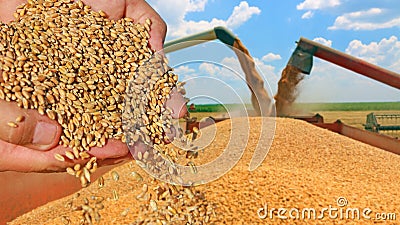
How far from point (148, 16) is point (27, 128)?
0.84m

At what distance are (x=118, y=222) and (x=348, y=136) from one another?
2.27 m

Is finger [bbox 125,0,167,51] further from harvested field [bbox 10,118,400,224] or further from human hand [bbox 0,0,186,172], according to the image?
harvested field [bbox 10,118,400,224]

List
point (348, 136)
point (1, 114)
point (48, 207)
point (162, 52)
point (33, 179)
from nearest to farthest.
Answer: point (1, 114) < point (162, 52) < point (33, 179) < point (48, 207) < point (348, 136)

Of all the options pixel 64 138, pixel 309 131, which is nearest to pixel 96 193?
pixel 64 138

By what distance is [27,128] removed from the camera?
134 centimetres

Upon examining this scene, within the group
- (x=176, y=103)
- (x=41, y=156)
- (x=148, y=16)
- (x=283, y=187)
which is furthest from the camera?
(x=283, y=187)

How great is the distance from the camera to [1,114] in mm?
1318

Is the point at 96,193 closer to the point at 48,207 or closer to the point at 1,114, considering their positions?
the point at 48,207

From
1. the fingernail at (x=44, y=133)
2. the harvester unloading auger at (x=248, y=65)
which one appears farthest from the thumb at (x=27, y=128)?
the harvester unloading auger at (x=248, y=65)

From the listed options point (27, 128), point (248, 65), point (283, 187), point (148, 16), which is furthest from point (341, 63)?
point (27, 128)

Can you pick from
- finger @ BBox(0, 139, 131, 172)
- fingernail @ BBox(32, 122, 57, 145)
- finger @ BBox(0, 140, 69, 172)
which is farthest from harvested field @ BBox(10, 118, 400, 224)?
fingernail @ BBox(32, 122, 57, 145)

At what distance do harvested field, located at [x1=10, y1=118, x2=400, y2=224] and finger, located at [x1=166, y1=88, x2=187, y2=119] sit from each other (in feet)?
0.87

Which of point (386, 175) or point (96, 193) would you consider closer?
point (96, 193)

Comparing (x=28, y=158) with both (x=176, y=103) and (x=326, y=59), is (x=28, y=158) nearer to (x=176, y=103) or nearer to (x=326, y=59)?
(x=176, y=103)
